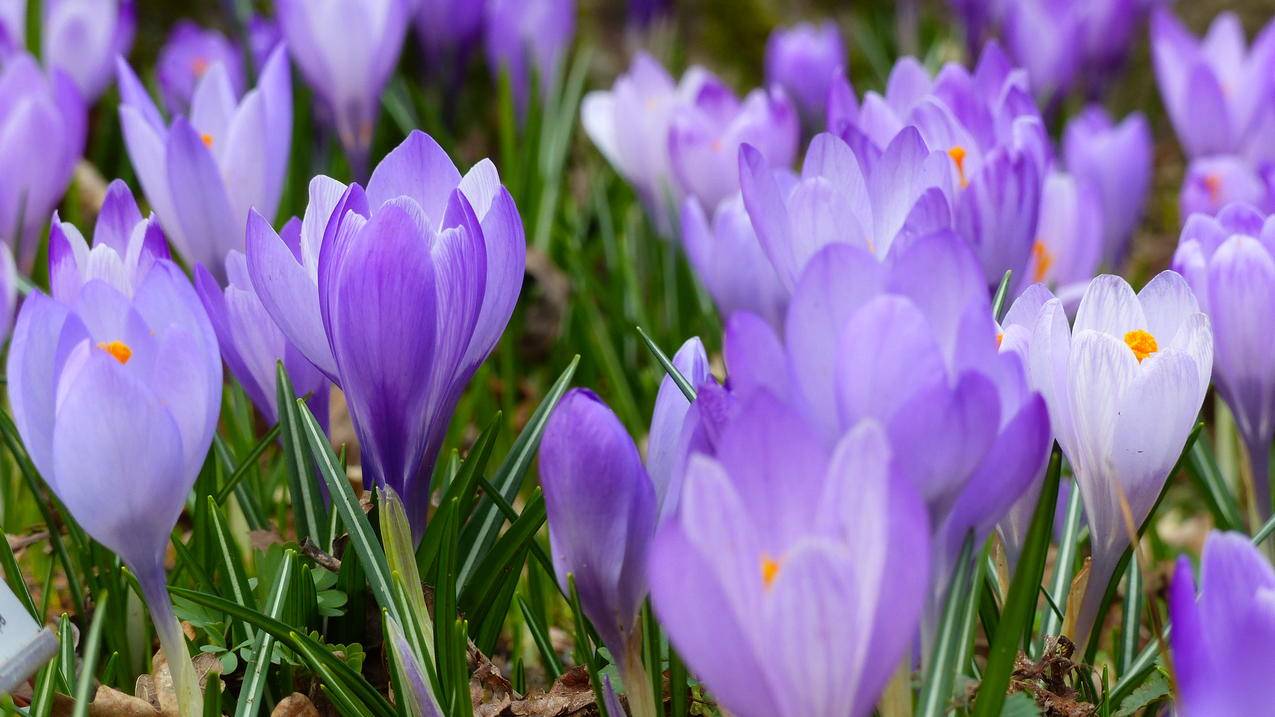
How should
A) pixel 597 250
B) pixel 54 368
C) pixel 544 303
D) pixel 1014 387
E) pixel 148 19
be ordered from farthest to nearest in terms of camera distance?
1. pixel 148 19
2. pixel 597 250
3. pixel 544 303
4. pixel 54 368
5. pixel 1014 387

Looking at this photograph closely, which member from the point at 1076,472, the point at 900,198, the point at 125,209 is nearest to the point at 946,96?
the point at 900,198

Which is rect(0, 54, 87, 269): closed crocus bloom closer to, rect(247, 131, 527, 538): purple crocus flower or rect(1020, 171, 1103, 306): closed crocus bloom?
rect(247, 131, 527, 538): purple crocus flower

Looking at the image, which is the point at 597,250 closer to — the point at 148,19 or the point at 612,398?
the point at 612,398

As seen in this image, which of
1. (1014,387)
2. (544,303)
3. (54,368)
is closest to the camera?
(1014,387)

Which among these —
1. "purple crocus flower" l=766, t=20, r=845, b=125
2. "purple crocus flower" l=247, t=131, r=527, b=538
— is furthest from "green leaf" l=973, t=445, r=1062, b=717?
"purple crocus flower" l=766, t=20, r=845, b=125

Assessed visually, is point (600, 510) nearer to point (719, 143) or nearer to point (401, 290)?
point (401, 290)

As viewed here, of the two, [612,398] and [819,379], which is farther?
[612,398]

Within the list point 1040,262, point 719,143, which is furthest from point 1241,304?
point 719,143

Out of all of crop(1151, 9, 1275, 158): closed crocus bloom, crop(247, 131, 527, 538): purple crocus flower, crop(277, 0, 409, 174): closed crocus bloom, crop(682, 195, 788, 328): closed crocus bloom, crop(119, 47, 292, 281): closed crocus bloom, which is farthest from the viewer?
crop(1151, 9, 1275, 158): closed crocus bloom

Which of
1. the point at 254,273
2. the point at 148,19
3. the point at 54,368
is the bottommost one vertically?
the point at 54,368
